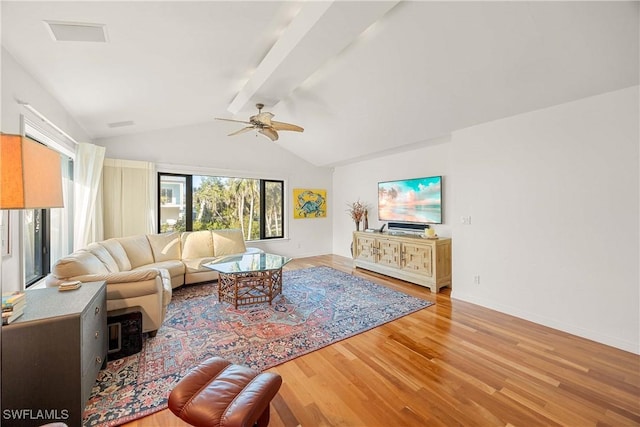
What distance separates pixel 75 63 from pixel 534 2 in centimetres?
371

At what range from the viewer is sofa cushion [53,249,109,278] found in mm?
2225

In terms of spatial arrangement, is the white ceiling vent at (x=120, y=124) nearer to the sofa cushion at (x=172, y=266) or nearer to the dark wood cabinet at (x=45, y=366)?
the sofa cushion at (x=172, y=266)

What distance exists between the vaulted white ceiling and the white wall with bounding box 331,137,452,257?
0.93 meters

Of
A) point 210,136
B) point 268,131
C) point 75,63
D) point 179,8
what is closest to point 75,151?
point 75,63

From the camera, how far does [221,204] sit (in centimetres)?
559

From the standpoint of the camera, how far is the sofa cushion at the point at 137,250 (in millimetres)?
3879

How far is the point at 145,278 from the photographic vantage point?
2393 millimetres

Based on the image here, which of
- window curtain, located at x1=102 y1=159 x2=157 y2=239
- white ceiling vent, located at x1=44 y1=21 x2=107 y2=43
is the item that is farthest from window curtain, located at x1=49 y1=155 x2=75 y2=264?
white ceiling vent, located at x1=44 y1=21 x2=107 y2=43

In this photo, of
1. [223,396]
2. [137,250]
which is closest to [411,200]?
[223,396]

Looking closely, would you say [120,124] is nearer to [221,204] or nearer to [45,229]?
[45,229]

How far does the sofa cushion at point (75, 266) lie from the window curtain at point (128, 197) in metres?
1.99

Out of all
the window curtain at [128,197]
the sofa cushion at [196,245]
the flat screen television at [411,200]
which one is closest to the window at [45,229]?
the window curtain at [128,197]
